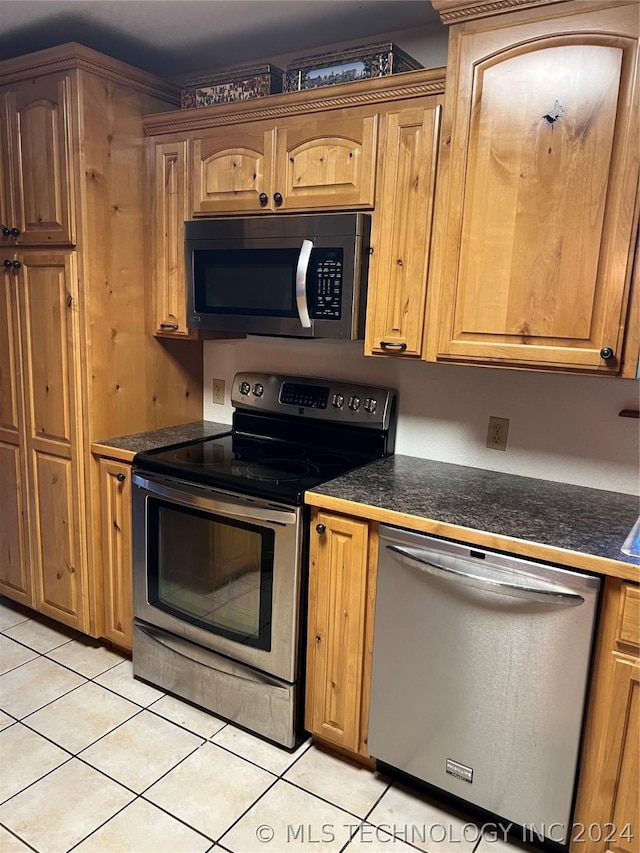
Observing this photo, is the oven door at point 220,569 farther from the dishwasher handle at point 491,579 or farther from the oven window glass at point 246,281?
the oven window glass at point 246,281

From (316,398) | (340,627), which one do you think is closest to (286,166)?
(316,398)

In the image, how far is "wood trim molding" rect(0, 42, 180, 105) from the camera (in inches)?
81.9

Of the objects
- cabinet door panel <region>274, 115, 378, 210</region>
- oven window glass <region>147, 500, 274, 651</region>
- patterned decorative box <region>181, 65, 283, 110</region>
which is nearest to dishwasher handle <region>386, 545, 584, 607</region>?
oven window glass <region>147, 500, 274, 651</region>

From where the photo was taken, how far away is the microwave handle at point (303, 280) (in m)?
1.95

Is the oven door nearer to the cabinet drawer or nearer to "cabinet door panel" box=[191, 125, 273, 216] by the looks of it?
the cabinet drawer

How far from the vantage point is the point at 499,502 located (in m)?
1.80

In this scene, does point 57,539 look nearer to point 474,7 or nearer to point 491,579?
point 491,579

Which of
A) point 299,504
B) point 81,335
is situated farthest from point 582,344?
point 81,335

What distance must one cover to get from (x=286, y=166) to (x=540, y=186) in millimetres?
847

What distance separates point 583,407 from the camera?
1945mm

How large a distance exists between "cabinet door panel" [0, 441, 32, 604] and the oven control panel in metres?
0.97

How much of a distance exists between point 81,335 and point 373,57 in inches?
54.1

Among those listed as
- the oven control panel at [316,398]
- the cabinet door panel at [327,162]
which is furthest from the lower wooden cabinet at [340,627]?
the cabinet door panel at [327,162]

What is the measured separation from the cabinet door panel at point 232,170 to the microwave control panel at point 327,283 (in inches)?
12.0
